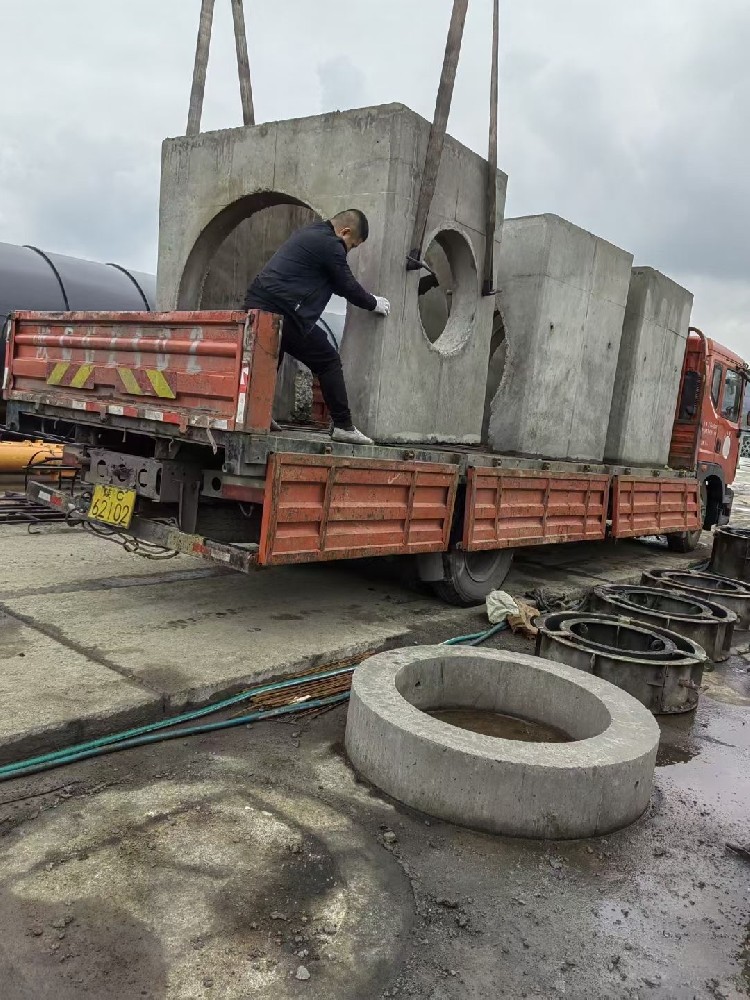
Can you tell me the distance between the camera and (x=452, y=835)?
3.04 meters

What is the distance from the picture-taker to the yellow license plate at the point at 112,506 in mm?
4945

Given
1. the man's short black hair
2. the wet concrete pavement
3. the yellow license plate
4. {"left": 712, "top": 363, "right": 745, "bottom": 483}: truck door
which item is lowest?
the wet concrete pavement

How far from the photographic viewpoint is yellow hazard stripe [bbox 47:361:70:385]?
5523mm

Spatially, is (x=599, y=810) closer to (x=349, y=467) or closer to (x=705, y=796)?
(x=705, y=796)

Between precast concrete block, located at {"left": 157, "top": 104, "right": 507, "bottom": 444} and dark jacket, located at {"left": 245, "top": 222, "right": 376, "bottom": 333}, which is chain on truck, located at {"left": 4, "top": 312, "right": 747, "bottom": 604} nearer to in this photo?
precast concrete block, located at {"left": 157, "top": 104, "right": 507, "bottom": 444}

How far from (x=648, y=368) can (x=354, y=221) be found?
531 cm

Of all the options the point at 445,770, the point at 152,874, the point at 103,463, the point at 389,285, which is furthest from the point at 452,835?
the point at 389,285

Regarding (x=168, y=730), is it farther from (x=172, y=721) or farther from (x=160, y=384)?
(x=160, y=384)

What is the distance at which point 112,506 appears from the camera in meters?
5.05

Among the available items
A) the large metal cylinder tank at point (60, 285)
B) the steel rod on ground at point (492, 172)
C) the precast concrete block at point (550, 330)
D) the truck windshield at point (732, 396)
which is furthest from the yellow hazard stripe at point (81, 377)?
the truck windshield at point (732, 396)

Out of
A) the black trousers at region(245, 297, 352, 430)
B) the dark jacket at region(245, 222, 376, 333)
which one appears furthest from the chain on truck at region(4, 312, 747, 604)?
the dark jacket at region(245, 222, 376, 333)

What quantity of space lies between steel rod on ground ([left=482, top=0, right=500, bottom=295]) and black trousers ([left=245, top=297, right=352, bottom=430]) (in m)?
2.04

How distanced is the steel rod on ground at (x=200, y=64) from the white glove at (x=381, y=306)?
3049 millimetres

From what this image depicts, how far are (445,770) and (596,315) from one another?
252 inches
